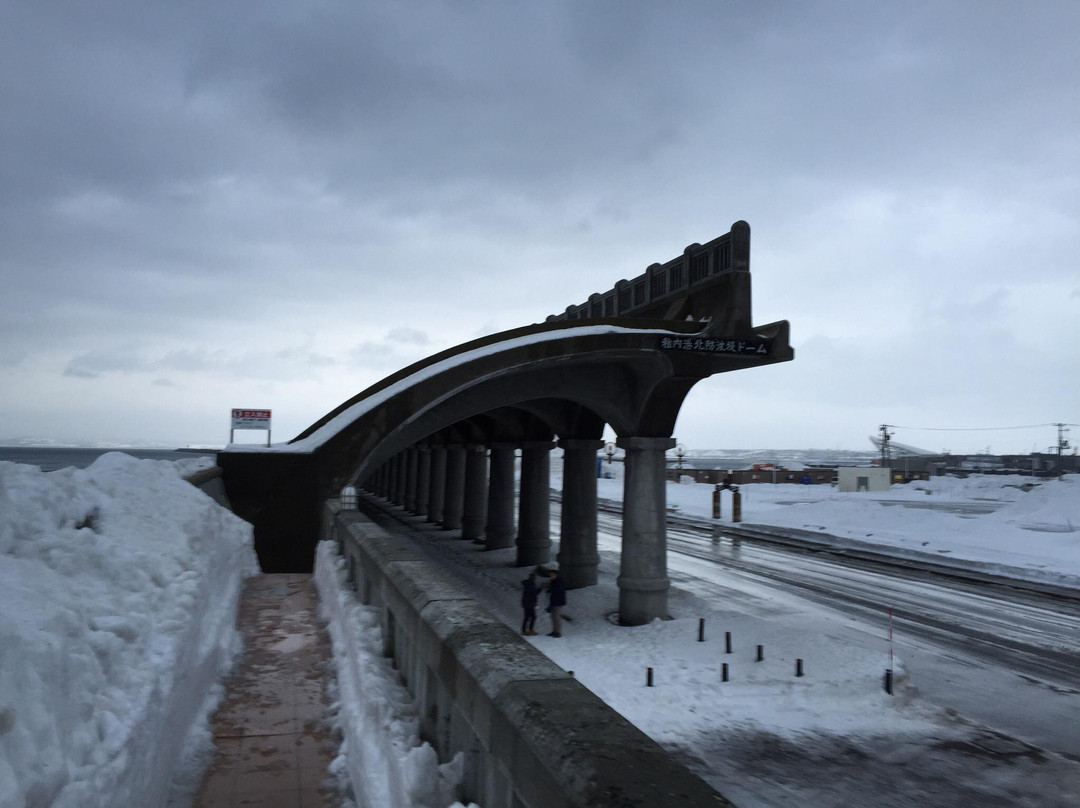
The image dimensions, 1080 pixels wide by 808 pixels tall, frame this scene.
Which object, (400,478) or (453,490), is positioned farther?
(400,478)

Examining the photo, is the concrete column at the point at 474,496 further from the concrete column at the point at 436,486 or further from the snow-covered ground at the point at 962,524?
the snow-covered ground at the point at 962,524

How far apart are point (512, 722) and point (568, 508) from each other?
25.9m

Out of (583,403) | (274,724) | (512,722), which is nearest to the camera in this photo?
(512,722)

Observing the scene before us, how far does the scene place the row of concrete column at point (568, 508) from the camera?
77.3ft

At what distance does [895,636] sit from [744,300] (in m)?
10.4

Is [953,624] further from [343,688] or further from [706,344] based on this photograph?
[343,688]

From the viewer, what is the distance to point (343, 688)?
7340mm

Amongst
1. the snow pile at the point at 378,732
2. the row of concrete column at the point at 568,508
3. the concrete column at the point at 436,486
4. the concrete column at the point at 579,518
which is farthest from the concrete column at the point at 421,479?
the snow pile at the point at 378,732

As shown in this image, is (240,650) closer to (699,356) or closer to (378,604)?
(378,604)

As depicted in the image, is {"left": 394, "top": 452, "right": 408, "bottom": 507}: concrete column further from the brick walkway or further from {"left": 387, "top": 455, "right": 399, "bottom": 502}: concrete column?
the brick walkway

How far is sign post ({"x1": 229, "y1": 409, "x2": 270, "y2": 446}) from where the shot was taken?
31222 millimetres

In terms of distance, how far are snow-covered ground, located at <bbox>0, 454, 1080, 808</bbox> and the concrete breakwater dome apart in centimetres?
355

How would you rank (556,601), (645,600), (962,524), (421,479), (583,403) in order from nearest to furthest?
(556,601), (645,600), (583,403), (962,524), (421,479)

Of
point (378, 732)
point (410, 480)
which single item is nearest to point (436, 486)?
point (410, 480)
